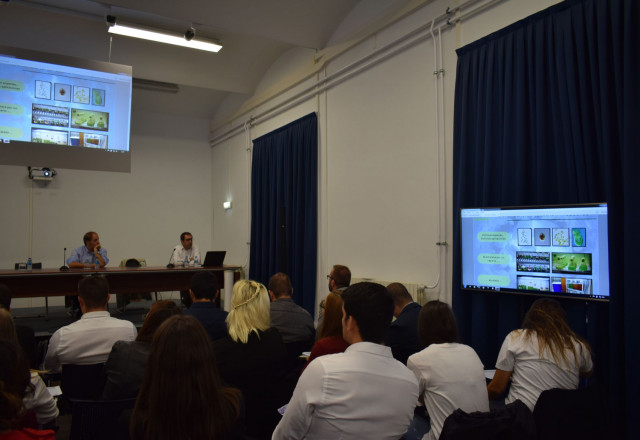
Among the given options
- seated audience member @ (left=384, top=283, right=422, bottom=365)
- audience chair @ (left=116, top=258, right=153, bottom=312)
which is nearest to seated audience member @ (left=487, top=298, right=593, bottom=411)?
seated audience member @ (left=384, top=283, right=422, bottom=365)

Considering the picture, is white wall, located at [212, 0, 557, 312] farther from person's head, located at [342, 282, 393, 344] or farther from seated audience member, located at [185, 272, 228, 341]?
person's head, located at [342, 282, 393, 344]

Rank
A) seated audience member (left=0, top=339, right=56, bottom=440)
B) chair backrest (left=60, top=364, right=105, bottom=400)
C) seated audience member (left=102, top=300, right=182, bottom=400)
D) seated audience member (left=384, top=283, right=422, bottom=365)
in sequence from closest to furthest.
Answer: seated audience member (left=0, top=339, right=56, bottom=440) → seated audience member (left=102, top=300, right=182, bottom=400) → chair backrest (left=60, top=364, right=105, bottom=400) → seated audience member (left=384, top=283, right=422, bottom=365)

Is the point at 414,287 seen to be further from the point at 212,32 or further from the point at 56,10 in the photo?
the point at 56,10

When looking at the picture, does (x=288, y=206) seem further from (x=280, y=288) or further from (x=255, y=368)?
(x=255, y=368)

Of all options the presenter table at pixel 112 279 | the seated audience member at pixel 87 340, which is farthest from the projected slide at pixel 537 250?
the presenter table at pixel 112 279

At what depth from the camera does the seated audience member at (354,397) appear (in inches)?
58.6

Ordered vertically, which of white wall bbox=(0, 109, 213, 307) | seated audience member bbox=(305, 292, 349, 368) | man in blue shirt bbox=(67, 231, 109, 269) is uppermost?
white wall bbox=(0, 109, 213, 307)

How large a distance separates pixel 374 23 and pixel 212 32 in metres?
2.68

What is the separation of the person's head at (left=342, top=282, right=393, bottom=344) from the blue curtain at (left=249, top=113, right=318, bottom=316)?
4.95 m

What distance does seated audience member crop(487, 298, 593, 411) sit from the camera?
2338mm

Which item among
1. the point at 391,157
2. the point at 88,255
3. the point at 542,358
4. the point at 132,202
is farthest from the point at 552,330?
the point at 132,202

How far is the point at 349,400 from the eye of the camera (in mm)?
1489

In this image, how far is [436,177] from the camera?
475 centimetres

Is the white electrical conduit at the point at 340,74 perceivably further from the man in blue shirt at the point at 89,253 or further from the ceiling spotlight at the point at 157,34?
the man in blue shirt at the point at 89,253
